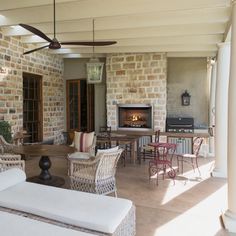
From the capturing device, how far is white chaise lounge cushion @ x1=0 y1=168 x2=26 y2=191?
286 centimetres

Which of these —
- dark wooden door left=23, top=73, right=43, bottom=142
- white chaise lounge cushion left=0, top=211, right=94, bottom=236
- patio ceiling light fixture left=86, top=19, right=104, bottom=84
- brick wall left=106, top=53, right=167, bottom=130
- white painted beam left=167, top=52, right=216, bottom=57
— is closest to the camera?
white chaise lounge cushion left=0, top=211, right=94, bottom=236

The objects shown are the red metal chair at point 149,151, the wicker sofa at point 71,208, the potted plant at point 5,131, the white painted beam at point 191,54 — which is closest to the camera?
the wicker sofa at point 71,208

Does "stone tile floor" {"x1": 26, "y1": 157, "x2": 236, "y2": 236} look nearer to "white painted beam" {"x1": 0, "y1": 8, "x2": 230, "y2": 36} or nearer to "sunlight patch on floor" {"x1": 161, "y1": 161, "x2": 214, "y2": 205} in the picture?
"sunlight patch on floor" {"x1": 161, "y1": 161, "x2": 214, "y2": 205}

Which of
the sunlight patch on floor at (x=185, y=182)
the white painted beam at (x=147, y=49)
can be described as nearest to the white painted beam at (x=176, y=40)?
the white painted beam at (x=147, y=49)

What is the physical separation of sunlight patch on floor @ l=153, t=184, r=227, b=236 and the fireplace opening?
14.1 feet

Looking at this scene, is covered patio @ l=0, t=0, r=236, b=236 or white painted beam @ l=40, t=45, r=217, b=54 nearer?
covered patio @ l=0, t=0, r=236, b=236

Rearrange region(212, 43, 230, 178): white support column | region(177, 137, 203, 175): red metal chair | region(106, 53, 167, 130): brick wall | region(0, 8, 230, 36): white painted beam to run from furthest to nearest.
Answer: region(106, 53, 167, 130): brick wall → region(177, 137, 203, 175): red metal chair → region(212, 43, 230, 178): white support column → region(0, 8, 230, 36): white painted beam

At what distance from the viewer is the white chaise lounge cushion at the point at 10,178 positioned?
2.86 metres

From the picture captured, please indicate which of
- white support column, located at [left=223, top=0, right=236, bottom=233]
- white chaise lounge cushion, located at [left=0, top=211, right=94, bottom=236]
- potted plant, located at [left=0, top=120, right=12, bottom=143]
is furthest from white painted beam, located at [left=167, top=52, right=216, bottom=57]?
white chaise lounge cushion, located at [left=0, top=211, right=94, bottom=236]

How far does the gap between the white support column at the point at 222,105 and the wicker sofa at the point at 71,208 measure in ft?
10.4

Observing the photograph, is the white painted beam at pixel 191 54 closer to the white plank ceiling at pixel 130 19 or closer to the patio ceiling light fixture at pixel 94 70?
the white plank ceiling at pixel 130 19

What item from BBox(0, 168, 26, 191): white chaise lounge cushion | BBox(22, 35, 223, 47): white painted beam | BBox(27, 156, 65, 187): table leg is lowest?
BBox(27, 156, 65, 187): table leg

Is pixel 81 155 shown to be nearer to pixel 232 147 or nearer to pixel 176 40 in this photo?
pixel 232 147

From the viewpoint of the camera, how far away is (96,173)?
3.51 m
